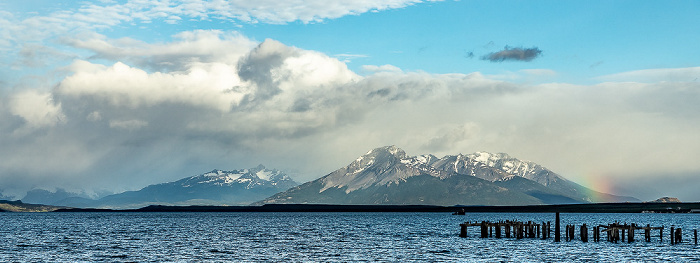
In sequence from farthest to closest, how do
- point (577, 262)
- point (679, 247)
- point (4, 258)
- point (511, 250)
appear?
point (679, 247)
point (511, 250)
point (4, 258)
point (577, 262)

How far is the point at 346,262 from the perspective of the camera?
75562mm

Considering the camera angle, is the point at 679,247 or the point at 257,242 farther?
the point at 257,242

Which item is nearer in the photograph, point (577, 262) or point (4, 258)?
point (577, 262)

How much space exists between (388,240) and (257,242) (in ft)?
66.7

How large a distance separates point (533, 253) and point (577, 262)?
34.7 feet

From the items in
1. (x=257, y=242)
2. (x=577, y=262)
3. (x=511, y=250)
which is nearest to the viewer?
(x=577, y=262)

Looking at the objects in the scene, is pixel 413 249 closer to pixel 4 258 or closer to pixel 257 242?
pixel 257 242

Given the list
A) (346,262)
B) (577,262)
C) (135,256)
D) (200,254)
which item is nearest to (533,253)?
(577,262)

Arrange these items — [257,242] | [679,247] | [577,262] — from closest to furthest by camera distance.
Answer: [577,262]
[679,247]
[257,242]

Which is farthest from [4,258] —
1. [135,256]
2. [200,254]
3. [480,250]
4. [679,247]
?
[679,247]

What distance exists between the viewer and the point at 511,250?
8919 cm

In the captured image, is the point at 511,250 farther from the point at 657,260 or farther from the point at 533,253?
the point at 657,260

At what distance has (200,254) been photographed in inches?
3369

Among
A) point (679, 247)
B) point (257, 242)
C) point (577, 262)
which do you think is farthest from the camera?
point (257, 242)
